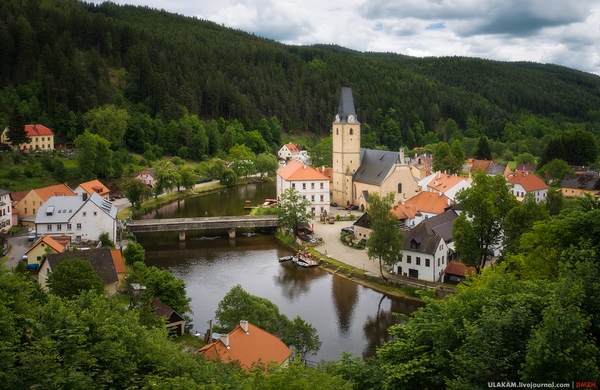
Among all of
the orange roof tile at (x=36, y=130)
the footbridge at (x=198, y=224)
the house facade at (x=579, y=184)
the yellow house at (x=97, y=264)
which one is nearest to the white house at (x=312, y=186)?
the footbridge at (x=198, y=224)


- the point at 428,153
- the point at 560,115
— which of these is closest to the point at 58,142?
the point at 428,153

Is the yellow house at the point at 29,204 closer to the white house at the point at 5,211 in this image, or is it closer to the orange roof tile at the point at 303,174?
the white house at the point at 5,211

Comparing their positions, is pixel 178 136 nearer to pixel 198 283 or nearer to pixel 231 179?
pixel 231 179

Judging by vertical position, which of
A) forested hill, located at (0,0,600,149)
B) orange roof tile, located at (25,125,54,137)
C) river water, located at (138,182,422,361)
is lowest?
river water, located at (138,182,422,361)

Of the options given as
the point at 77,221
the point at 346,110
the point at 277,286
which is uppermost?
the point at 346,110

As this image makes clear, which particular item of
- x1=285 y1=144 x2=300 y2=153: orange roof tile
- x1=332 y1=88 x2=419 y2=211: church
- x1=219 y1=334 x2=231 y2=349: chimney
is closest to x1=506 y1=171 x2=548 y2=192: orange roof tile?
x1=332 y1=88 x2=419 y2=211: church

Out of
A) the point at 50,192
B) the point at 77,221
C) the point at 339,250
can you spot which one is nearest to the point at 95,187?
the point at 50,192

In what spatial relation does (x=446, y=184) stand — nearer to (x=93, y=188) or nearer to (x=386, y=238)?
(x=386, y=238)

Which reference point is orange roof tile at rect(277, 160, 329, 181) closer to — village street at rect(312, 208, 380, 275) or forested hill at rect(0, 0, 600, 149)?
village street at rect(312, 208, 380, 275)
